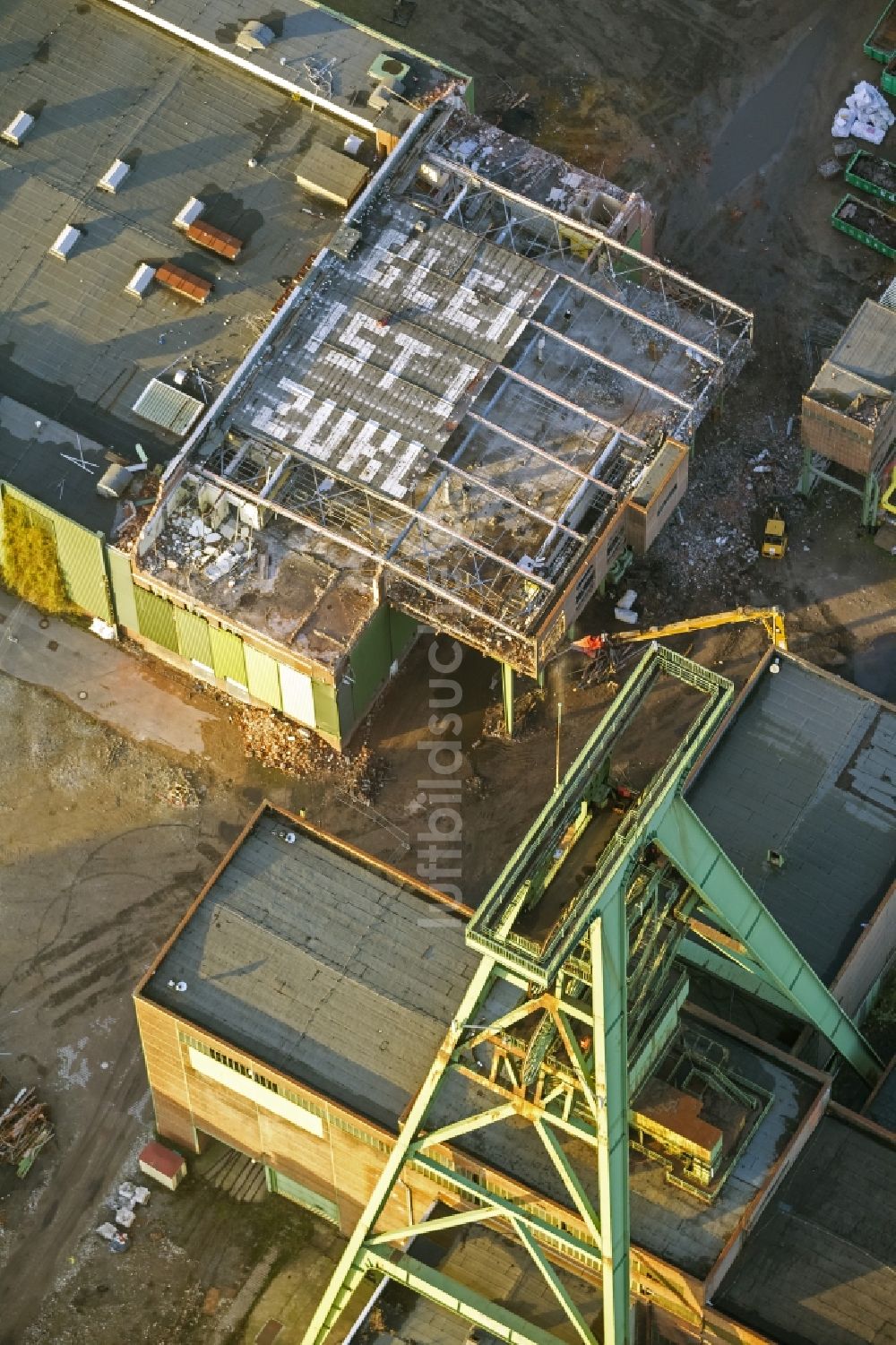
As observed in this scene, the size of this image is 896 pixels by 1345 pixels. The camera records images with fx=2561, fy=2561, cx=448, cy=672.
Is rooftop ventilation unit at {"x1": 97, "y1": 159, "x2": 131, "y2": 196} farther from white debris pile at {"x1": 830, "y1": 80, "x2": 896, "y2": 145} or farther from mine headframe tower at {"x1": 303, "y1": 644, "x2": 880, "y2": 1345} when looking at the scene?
mine headframe tower at {"x1": 303, "y1": 644, "x2": 880, "y2": 1345}

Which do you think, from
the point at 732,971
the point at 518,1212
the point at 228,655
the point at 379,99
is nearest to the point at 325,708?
the point at 228,655

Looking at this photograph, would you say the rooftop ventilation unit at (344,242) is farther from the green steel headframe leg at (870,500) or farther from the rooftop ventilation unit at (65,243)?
the green steel headframe leg at (870,500)

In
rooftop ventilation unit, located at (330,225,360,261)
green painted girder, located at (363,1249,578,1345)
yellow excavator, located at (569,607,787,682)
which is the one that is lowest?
green painted girder, located at (363,1249,578,1345)

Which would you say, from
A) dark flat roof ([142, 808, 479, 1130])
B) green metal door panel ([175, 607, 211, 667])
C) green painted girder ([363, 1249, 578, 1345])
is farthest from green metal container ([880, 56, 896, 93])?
green painted girder ([363, 1249, 578, 1345])

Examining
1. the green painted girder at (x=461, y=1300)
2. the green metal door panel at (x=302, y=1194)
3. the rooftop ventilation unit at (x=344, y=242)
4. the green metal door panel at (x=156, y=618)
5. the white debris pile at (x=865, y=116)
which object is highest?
the white debris pile at (x=865, y=116)

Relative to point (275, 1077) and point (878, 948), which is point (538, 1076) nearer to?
point (275, 1077)

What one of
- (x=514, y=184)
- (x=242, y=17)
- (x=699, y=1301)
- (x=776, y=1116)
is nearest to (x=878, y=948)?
(x=776, y=1116)

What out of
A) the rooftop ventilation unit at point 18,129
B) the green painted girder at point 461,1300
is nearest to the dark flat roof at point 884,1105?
the green painted girder at point 461,1300
